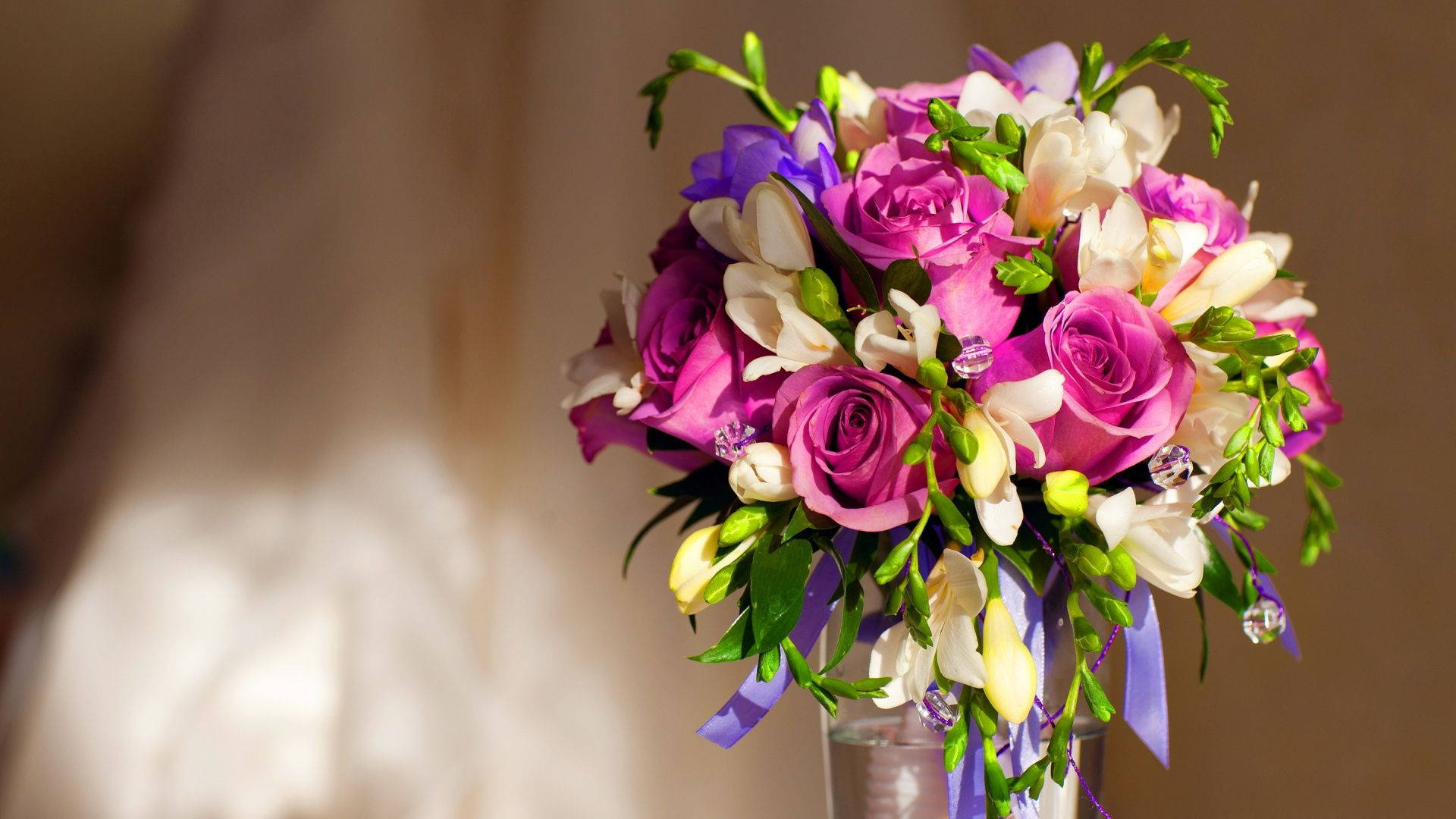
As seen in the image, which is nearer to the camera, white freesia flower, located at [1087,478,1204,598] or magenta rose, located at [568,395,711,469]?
white freesia flower, located at [1087,478,1204,598]

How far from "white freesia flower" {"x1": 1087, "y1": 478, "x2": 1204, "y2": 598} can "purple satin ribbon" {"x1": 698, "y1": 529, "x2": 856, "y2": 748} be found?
0.47 feet

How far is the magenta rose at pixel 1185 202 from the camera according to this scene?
63 cm

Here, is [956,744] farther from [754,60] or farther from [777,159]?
[754,60]

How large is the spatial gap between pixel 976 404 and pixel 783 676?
0.62ft

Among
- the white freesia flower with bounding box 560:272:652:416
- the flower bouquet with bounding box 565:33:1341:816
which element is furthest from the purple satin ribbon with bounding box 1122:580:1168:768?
the white freesia flower with bounding box 560:272:652:416

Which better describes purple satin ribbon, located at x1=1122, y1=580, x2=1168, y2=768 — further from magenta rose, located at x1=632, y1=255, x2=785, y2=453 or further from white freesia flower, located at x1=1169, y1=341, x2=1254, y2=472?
magenta rose, located at x1=632, y1=255, x2=785, y2=453

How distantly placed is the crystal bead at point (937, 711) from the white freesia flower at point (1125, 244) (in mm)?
221

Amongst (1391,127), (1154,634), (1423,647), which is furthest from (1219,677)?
(1391,127)

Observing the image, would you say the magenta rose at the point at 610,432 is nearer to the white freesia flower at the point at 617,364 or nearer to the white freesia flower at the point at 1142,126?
the white freesia flower at the point at 617,364

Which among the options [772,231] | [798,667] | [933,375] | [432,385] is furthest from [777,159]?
[432,385]

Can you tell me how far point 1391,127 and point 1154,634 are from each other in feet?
1.43

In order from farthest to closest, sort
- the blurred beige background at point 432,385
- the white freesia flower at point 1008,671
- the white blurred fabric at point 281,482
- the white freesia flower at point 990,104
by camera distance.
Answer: the white blurred fabric at point 281,482 → the blurred beige background at point 432,385 → the white freesia flower at point 990,104 → the white freesia flower at point 1008,671

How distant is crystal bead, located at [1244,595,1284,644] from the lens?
60 centimetres

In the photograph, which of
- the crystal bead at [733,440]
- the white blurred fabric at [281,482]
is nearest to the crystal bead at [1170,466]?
the crystal bead at [733,440]
